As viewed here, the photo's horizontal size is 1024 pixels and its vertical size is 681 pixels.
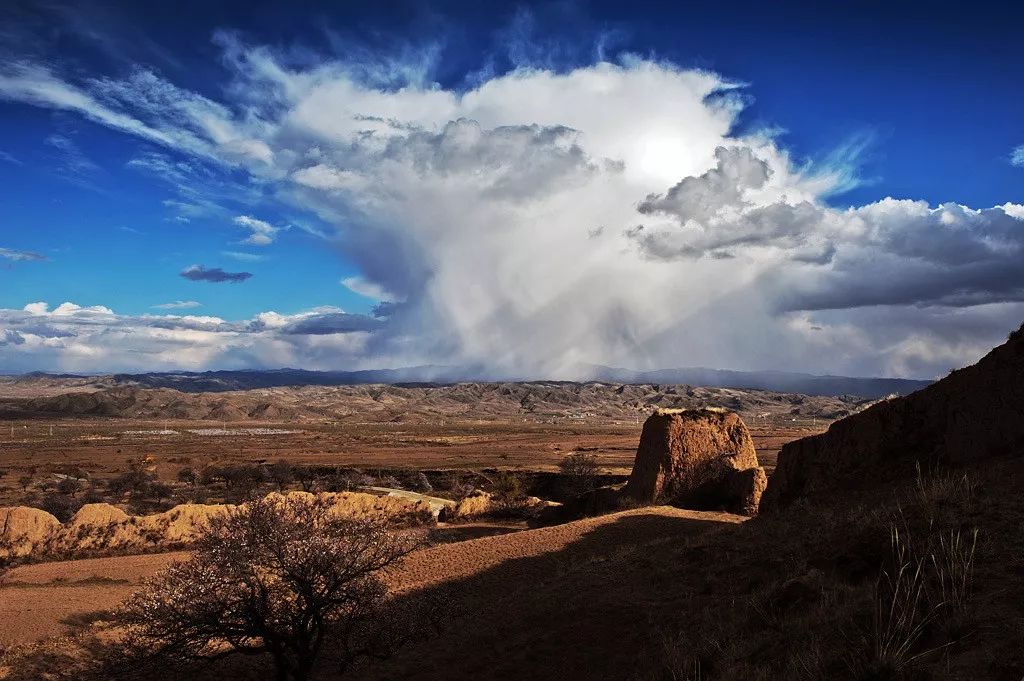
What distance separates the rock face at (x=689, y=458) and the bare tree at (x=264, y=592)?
53.6ft

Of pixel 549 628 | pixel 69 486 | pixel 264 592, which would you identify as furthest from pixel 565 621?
pixel 69 486

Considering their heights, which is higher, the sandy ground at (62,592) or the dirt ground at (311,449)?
the dirt ground at (311,449)

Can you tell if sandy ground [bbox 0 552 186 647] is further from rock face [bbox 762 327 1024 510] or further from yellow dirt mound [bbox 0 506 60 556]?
rock face [bbox 762 327 1024 510]

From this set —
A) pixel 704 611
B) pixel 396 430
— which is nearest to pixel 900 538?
pixel 704 611

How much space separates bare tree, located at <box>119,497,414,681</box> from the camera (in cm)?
1116

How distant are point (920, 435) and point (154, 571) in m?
22.6

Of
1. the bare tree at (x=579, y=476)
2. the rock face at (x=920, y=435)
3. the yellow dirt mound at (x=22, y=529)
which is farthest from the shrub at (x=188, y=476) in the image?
the rock face at (x=920, y=435)

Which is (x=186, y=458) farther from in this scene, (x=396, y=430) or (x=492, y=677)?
(x=492, y=677)

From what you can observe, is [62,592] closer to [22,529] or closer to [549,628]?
[22,529]

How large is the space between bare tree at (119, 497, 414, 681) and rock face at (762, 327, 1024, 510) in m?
11.8

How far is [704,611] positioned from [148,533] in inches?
1032

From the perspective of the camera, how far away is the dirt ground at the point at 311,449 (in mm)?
60575

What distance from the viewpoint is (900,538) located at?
9.38m

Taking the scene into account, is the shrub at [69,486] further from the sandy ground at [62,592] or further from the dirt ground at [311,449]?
the sandy ground at [62,592]
